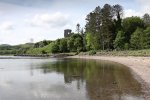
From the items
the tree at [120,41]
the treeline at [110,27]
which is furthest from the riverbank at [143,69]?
the treeline at [110,27]

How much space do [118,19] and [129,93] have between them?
96.4 meters

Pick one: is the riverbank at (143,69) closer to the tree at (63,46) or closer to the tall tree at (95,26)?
the tall tree at (95,26)

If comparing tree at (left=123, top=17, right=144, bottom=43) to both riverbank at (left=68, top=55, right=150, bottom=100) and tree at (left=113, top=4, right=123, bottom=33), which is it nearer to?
tree at (left=113, top=4, right=123, bottom=33)

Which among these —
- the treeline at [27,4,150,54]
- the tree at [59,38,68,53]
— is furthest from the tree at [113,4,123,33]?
the tree at [59,38,68,53]

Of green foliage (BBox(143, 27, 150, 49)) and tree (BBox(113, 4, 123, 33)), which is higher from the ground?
tree (BBox(113, 4, 123, 33))

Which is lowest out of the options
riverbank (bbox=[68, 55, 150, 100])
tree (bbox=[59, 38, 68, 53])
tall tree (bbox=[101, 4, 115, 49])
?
riverbank (bbox=[68, 55, 150, 100])

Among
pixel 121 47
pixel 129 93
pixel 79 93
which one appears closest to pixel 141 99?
pixel 129 93

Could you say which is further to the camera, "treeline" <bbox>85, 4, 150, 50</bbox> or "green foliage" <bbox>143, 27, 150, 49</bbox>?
"treeline" <bbox>85, 4, 150, 50</bbox>

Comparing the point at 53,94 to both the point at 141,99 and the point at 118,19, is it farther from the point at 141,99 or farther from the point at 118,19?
the point at 118,19

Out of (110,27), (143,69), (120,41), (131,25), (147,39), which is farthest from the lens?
(131,25)

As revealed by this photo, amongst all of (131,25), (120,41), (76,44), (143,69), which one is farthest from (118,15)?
(143,69)

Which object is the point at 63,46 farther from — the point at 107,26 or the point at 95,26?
the point at 107,26

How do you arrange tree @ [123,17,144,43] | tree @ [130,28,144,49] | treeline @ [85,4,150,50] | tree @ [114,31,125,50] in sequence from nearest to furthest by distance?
tree @ [130,28,144,49], tree @ [114,31,125,50], treeline @ [85,4,150,50], tree @ [123,17,144,43]

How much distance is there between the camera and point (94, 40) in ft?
393
